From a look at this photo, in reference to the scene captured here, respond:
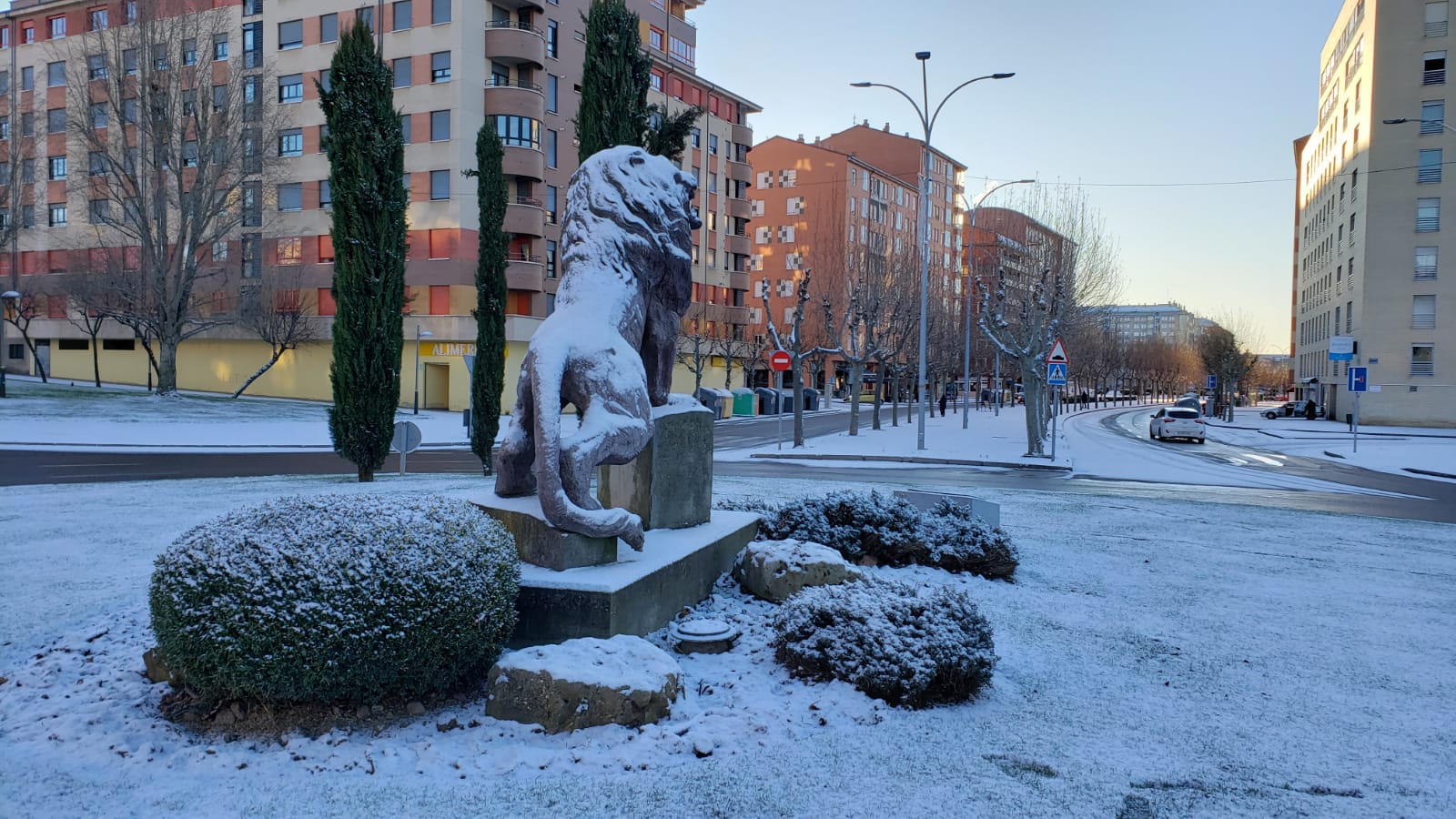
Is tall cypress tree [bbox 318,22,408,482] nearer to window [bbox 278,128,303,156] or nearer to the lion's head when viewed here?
the lion's head

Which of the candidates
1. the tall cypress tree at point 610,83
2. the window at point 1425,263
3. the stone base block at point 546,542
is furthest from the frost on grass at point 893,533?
the window at point 1425,263

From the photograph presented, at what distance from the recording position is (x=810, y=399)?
5272cm

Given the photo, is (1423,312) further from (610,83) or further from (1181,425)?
(610,83)

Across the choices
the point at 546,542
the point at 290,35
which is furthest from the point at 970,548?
the point at 290,35

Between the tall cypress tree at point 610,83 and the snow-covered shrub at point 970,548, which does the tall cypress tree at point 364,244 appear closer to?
the tall cypress tree at point 610,83

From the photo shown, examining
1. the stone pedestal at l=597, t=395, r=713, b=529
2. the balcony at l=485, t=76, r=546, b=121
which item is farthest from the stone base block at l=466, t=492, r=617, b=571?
the balcony at l=485, t=76, r=546, b=121

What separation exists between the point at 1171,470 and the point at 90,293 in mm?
42340

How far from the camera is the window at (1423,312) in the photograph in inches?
1759

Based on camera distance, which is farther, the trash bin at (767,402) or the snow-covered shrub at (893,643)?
the trash bin at (767,402)

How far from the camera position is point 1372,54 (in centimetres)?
4597

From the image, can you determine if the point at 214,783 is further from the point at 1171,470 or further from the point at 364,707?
the point at 1171,470

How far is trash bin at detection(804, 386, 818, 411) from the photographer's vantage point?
172ft

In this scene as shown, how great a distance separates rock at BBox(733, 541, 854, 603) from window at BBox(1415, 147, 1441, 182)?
5375 centimetres

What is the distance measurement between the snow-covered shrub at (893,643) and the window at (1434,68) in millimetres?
55788
